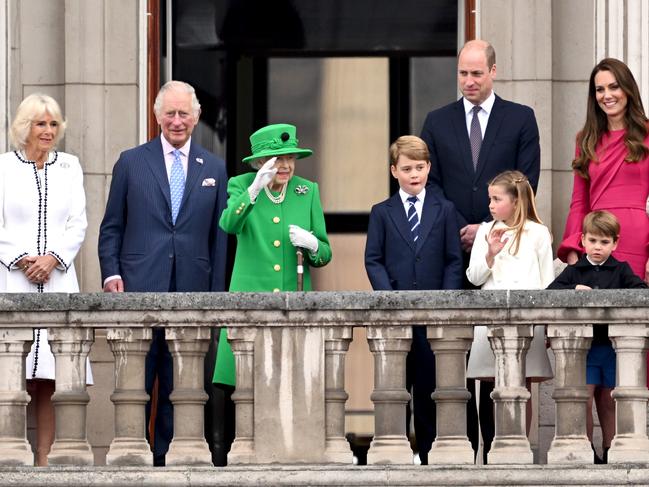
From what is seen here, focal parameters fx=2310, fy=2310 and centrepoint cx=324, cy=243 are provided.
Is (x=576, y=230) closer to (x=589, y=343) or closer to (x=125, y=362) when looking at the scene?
(x=589, y=343)

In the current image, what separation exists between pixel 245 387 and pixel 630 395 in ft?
6.17

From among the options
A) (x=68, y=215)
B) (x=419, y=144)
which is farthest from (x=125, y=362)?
(x=419, y=144)

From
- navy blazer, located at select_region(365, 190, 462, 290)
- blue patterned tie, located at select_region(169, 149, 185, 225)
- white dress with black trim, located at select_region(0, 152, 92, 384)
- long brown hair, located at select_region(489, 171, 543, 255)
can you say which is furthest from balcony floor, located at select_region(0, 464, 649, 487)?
blue patterned tie, located at select_region(169, 149, 185, 225)

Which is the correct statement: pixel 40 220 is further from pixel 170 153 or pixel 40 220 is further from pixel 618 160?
pixel 618 160

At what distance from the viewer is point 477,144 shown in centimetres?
1245

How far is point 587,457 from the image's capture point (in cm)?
1123

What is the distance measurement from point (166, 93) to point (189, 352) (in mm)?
1572

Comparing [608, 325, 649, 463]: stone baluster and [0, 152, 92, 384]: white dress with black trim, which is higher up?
[0, 152, 92, 384]: white dress with black trim

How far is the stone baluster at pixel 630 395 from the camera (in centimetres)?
1123

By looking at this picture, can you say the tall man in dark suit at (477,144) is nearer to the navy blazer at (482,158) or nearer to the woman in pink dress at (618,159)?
the navy blazer at (482,158)

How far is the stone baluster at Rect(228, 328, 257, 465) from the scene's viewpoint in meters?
11.4

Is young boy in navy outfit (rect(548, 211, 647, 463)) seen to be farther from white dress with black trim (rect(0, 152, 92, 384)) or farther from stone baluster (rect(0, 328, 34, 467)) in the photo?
stone baluster (rect(0, 328, 34, 467))

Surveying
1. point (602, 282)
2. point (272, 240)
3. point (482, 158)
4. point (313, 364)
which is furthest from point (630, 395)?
point (272, 240)

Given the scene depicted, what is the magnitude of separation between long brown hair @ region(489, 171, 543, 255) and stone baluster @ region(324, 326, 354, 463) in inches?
45.2
